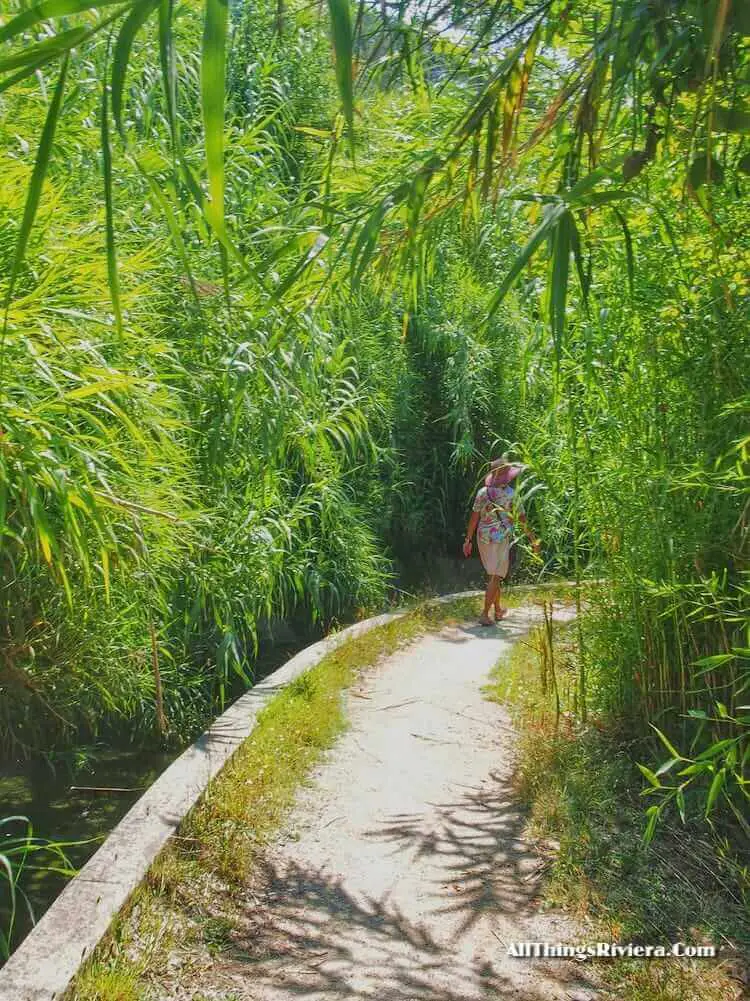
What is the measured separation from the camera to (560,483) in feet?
15.5

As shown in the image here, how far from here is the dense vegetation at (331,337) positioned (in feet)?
9.75

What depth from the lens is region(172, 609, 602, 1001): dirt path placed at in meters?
3.17

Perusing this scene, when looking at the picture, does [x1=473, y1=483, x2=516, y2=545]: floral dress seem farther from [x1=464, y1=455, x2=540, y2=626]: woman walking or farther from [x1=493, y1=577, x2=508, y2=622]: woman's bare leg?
[x1=493, y1=577, x2=508, y2=622]: woman's bare leg

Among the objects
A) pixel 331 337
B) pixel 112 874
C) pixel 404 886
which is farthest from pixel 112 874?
pixel 331 337

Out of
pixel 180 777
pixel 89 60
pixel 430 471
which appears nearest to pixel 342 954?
pixel 180 777

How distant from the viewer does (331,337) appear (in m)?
6.04

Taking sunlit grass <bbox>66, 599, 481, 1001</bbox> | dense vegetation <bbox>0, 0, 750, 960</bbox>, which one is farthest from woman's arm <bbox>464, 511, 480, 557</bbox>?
sunlit grass <bbox>66, 599, 481, 1001</bbox>

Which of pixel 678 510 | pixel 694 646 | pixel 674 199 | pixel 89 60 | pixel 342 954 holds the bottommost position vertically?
pixel 342 954

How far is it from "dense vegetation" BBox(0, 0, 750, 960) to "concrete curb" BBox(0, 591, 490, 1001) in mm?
347

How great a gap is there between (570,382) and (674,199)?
0.88 metres

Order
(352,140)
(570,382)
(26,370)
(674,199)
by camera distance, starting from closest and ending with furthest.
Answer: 1. (352,140)
2. (26,370)
3. (674,199)
4. (570,382)

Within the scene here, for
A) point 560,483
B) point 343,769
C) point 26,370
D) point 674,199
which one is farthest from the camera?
point 343,769

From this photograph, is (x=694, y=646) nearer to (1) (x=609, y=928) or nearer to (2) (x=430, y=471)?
(1) (x=609, y=928)

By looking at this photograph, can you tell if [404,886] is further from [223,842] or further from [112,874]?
[112,874]
